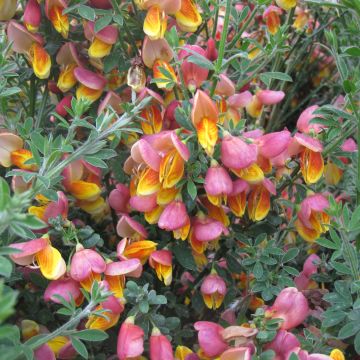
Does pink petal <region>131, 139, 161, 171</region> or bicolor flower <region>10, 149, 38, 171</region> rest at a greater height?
pink petal <region>131, 139, 161, 171</region>

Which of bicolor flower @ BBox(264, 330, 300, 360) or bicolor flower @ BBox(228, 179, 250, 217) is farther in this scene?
bicolor flower @ BBox(228, 179, 250, 217)

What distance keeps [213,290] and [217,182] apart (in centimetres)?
22

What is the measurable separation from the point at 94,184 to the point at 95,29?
0.28 m

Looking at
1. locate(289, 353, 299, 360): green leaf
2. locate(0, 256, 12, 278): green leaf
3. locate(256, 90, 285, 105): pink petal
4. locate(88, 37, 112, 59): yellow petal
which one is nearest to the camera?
locate(0, 256, 12, 278): green leaf

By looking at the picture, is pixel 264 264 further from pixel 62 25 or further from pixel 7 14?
pixel 7 14

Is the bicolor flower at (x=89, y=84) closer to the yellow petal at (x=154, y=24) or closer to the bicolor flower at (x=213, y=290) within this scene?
the yellow petal at (x=154, y=24)

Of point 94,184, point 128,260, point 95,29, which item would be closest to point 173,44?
point 95,29

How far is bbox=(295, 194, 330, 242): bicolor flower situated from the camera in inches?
45.4

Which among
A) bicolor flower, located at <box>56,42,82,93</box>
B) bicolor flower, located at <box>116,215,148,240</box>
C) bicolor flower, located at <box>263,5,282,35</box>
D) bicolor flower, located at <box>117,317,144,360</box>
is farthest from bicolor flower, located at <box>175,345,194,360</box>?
bicolor flower, located at <box>263,5,282,35</box>

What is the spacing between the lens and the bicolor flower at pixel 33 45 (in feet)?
3.89

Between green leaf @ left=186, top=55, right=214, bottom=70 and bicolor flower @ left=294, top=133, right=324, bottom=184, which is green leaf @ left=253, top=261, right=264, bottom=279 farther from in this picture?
green leaf @ left=186, top=55, right=214, bottom=70

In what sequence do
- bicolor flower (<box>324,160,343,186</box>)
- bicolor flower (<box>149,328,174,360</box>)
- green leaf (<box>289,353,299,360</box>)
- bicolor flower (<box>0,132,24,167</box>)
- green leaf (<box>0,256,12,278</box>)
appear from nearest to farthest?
green leaf (<box>0,256,12,278</box>)
green leaf (<box>289,353,299,360</box>)
bicolor flower (<box>149,328,174,360</box>)
bicolor flower (<box>0,132,24,167</box>)
bicolor flower (<box>324,160,343,186</box>)

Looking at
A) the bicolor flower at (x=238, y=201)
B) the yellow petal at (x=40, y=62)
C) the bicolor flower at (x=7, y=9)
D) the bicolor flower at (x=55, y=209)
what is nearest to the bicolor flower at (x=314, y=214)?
the bicolor flower at (x=238, y=201)

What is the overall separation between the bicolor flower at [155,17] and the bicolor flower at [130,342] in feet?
1.67
